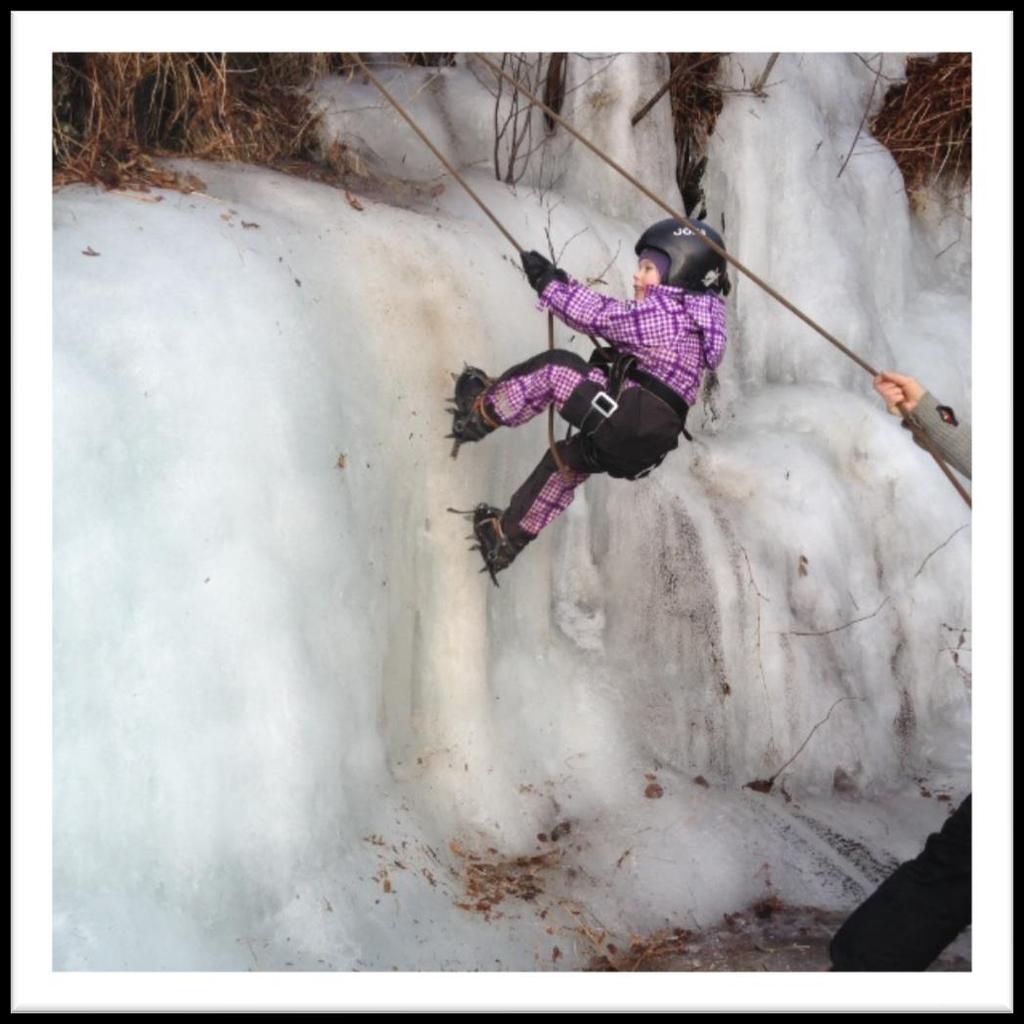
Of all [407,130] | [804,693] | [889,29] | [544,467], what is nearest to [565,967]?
[544,467]

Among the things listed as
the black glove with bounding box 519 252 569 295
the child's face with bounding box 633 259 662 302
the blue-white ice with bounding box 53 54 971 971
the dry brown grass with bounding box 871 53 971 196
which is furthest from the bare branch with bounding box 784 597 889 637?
the dry brown grass with bounding box 871 53 971 196

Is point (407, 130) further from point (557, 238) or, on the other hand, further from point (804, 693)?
point (804, 693)

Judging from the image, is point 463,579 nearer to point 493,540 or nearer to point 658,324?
point 493,540

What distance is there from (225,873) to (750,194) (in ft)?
13.8

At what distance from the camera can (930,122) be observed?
22.2 feet

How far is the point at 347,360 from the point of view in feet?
13.1

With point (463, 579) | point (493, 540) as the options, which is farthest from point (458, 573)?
point (493, 540)

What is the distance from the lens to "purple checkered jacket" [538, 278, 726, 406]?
12.8ft

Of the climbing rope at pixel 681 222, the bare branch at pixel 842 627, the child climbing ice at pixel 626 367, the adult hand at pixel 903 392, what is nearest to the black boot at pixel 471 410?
the child climbing ice at pixel 626 367

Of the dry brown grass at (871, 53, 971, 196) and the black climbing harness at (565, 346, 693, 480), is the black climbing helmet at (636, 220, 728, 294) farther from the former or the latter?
the dry brown grass at (871, 53, 971, 196)

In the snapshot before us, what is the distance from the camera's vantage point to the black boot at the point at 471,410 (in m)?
4.18

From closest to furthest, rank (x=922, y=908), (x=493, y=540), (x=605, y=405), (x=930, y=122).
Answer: (x=922, y=908) < (x=605, y=405) < (x=493, y=540) < (x=930, y=122)

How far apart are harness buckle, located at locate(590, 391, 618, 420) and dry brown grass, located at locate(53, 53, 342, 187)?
5.03ft

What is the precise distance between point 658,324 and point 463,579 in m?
1.11
